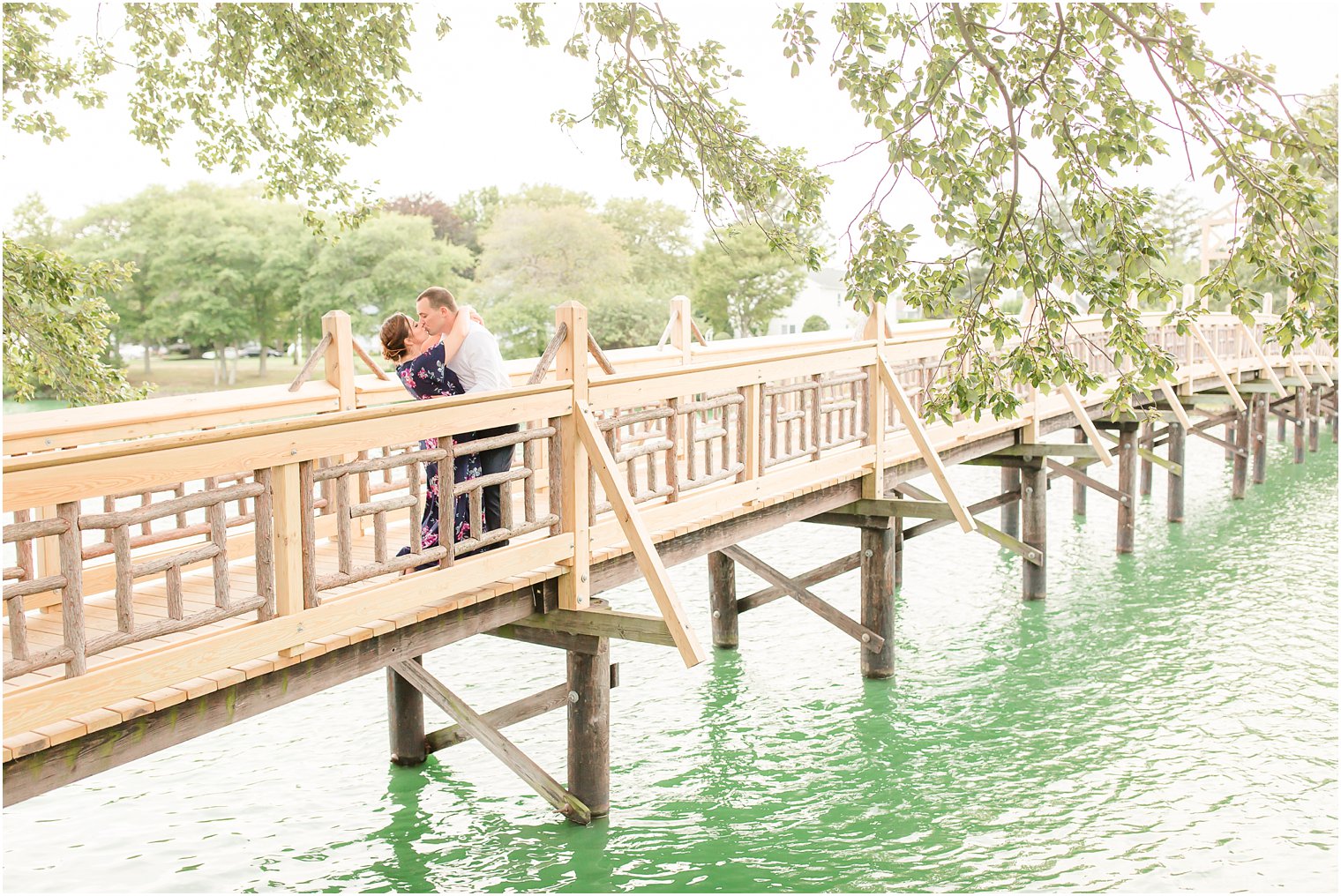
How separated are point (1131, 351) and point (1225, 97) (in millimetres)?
1223

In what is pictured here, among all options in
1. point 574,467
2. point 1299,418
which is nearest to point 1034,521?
point 574,467

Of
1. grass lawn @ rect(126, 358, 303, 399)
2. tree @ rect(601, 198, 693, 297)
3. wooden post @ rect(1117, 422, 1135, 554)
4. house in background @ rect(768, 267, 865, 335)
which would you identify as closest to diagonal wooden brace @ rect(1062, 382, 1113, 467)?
wooden post @ rect(1117, 422, 1135, 554)

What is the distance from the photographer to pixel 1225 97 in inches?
217

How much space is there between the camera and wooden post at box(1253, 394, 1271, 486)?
2239 centimetres

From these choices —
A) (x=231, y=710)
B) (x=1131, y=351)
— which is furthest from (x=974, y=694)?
(x=231, y=710)

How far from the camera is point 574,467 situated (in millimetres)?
6496

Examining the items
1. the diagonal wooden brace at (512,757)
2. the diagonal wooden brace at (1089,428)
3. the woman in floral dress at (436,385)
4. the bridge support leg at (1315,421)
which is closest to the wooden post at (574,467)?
the woman in floral dress at (436,385)

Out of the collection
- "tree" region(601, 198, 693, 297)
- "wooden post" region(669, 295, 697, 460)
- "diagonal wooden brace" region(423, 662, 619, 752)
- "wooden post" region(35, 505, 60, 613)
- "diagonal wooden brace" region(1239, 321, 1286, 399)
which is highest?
"tree" region(601, 198, 693, 297)

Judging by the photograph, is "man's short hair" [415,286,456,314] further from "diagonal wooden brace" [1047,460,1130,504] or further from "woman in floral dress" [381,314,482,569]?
"diagonal wooden brace" [1047,460,1130,504]

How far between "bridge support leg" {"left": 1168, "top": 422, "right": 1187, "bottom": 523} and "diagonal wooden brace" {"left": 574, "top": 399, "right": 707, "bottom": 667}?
45.9 ft

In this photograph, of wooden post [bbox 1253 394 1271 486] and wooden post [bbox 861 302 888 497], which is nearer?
wooden post [bbox 861 302 888 497]

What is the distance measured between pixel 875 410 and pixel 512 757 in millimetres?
4017

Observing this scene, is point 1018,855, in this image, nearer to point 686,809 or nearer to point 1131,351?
point 686,809

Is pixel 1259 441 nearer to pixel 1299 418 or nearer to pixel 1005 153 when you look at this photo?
pixel 1299 418
